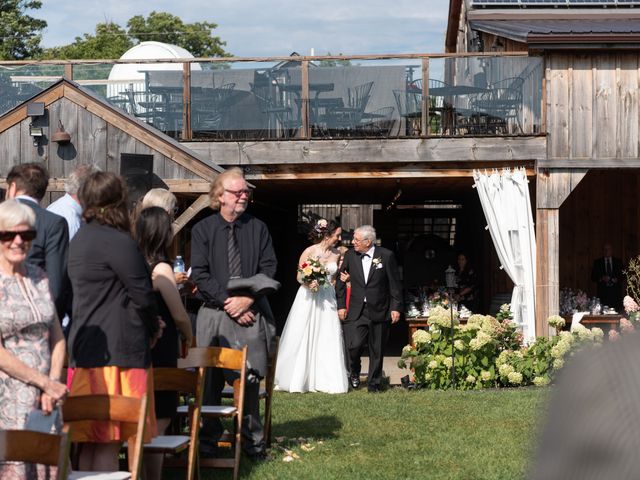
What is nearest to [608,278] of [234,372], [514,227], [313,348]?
[514,227]

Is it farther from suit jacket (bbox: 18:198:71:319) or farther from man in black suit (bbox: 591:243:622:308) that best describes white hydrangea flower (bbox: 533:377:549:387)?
suit jacket (bbox: 18:198:71:319)

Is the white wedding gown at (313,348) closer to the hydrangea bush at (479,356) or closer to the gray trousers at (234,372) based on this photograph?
the hydrangea bush at (479,356)

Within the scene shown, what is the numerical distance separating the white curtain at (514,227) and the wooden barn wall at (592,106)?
852 millimetres

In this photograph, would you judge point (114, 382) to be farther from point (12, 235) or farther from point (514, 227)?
point (514, 227)

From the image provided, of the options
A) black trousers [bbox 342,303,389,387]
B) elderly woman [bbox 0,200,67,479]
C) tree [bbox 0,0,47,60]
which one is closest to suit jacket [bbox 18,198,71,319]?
A: elderly woman [bbox 0,200,67,479]

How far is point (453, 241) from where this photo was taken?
24.7m

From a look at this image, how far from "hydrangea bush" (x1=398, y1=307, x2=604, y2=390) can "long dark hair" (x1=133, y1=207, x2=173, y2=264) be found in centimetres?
627

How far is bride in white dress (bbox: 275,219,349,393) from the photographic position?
12.3m

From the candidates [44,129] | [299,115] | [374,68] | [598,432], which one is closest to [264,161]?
[299,115]

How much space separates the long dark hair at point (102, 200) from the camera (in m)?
5.25

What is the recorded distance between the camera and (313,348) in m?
12.5

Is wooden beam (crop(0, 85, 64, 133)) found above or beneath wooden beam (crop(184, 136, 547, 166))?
→ above

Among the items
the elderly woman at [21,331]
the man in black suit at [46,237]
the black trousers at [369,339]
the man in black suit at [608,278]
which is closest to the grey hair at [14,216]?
the elderly woman at [21,331]

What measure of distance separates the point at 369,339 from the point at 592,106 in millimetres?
5893
